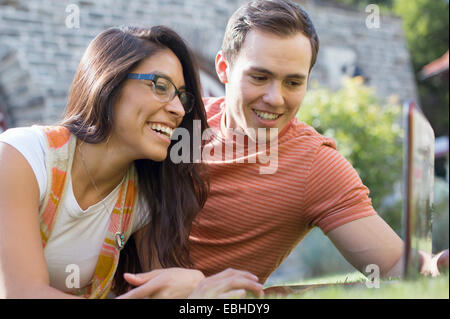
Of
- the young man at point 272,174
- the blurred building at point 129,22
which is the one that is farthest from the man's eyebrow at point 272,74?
the blurred building at point 129,22

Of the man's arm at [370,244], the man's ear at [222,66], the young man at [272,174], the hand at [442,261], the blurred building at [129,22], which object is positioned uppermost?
the blurred building at [129,22]

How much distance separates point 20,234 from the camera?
6.14ft

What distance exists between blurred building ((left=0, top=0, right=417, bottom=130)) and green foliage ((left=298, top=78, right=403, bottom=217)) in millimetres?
1939

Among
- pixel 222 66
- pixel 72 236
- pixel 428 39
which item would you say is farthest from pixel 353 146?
pixel 428 39

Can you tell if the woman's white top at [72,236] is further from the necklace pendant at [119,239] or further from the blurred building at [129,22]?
the blurred building at [129,22]

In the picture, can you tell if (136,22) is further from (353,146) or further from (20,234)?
(20,234)

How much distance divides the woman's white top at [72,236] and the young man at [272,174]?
0.58 m

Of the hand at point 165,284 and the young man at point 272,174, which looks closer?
the hand at point 165,284

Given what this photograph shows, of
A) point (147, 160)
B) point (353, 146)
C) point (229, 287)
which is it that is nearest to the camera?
point (229, 287)

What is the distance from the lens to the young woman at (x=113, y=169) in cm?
218

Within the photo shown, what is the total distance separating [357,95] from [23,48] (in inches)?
192

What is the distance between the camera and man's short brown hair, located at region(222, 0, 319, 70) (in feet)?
9.03

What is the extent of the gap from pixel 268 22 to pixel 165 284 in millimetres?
1526
